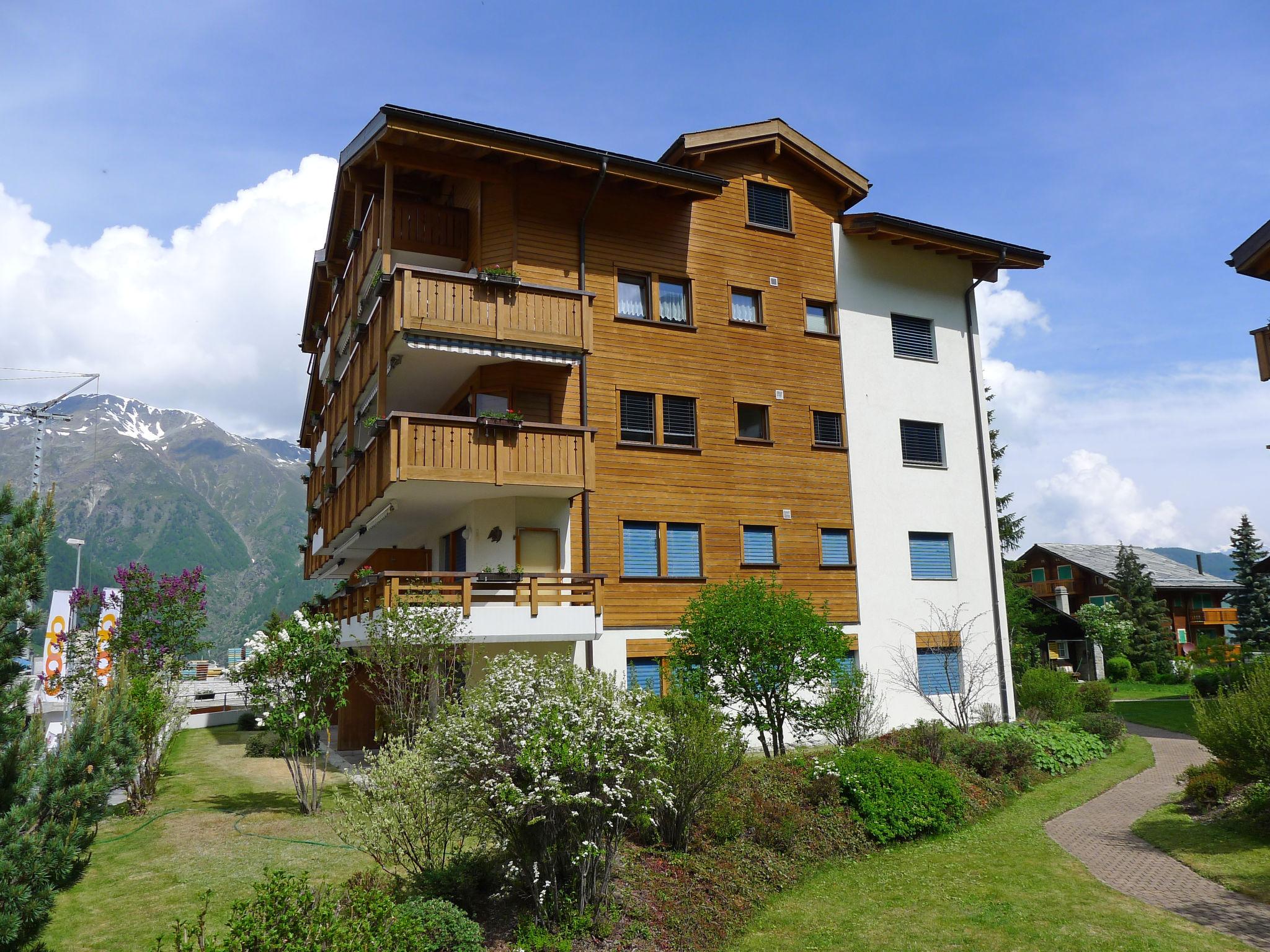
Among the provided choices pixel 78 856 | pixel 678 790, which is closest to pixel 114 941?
pixel 78 856

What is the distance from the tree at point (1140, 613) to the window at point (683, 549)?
131 ft

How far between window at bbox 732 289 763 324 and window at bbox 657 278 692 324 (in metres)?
1.54

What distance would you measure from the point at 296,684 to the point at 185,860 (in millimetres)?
3679

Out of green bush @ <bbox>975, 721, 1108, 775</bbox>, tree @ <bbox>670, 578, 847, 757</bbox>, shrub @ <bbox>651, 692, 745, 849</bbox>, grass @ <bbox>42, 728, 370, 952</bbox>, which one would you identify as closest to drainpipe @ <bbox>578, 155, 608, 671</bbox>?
tree @ <bbox>670, 578, 847, 757</bbox>

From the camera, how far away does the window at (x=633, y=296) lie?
77.4ft

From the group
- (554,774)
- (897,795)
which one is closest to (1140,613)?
(897,795)

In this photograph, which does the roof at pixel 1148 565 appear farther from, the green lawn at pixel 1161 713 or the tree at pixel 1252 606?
the green lawn at pixel 1161 713

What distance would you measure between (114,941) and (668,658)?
39.0 feet

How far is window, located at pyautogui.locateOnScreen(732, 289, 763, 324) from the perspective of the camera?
2527cm

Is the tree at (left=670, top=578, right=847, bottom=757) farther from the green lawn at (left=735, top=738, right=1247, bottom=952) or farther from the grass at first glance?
the grass

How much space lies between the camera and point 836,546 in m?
25.1

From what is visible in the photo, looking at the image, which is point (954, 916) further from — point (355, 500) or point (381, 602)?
point (355, 500)

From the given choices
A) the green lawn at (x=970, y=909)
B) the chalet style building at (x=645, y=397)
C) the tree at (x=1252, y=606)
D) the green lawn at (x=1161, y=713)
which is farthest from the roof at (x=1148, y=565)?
the green lawn at (x=970, y=909)

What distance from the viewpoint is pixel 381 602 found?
18891 millimetres
